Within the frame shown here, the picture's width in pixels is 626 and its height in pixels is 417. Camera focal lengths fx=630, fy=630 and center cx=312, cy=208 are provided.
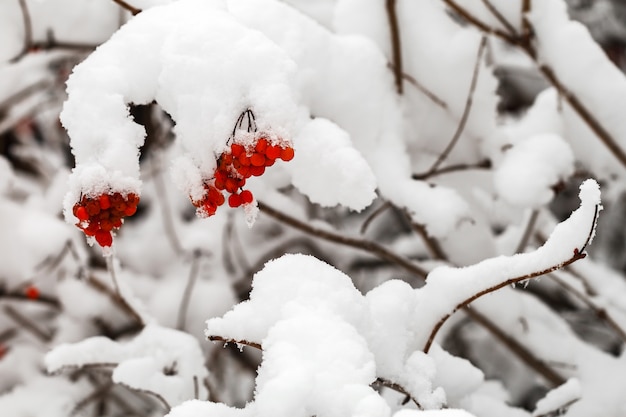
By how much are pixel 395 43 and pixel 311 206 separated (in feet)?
4.69

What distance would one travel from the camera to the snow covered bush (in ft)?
3.50

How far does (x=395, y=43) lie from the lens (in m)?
1.78

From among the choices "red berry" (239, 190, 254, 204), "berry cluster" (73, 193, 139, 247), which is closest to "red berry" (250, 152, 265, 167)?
"red berry" (239, 190, 254, 204)

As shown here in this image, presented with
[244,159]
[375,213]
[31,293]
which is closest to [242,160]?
[244,159]

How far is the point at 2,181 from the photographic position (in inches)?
81.2

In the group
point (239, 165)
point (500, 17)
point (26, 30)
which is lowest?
point (26, 30)

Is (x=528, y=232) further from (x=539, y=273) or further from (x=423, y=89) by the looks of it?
(x=539, y=273)

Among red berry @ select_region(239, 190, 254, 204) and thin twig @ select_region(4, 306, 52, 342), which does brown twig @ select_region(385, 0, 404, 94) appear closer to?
red berry @ select_region(239, 190, 254, 204)

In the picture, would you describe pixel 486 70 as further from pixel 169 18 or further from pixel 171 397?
pixel 171 397

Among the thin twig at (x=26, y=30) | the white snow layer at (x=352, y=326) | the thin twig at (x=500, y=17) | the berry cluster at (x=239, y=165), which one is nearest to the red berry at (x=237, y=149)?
the berry cluster at (x=239, y=165)

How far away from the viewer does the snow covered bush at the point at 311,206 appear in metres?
1.07

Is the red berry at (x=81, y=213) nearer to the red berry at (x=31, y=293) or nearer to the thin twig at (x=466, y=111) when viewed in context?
the thin twig at (x=466, y=111)

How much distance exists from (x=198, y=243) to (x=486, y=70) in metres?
1.29

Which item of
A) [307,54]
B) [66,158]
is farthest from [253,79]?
[66,158]
